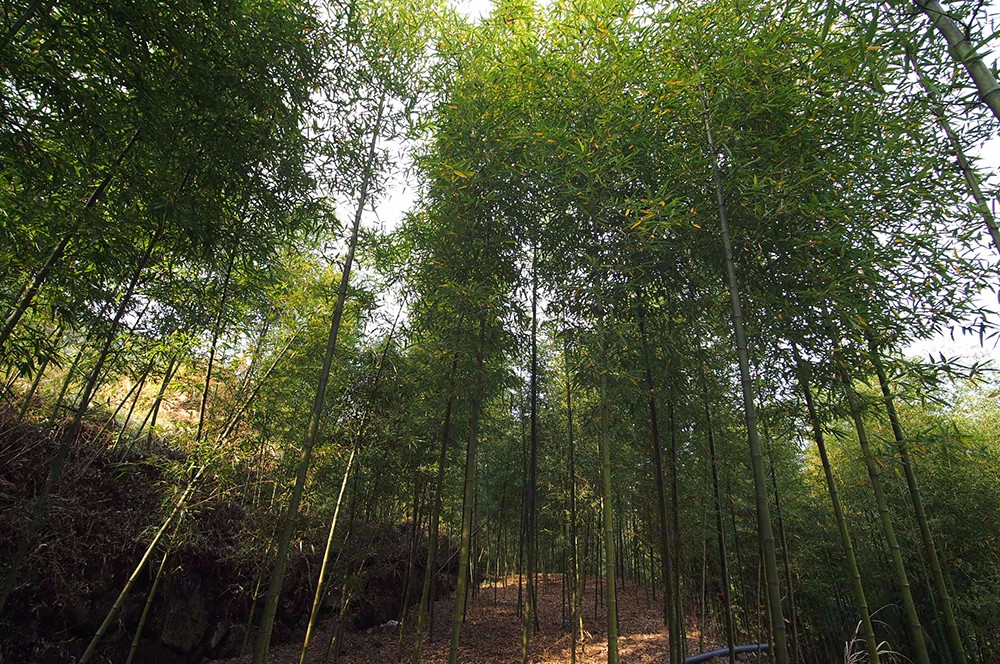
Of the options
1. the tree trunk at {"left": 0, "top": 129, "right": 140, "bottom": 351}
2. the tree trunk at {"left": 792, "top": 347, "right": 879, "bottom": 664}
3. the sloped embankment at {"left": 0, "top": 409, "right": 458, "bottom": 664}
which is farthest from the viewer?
the sloped embankment at {"left": 0, "top": 409, "right": 458, "bottom": 664}

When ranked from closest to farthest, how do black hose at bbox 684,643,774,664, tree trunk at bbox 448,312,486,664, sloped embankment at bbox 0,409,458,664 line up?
tree trunk at bbox 448,312,486,664, sloped embankment at bbox 0,409,458,664, black hose at bbox 684,643,774,664

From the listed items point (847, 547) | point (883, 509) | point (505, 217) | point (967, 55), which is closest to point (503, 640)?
point (847, 547)

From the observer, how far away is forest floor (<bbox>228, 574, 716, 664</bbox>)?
21.9 ft

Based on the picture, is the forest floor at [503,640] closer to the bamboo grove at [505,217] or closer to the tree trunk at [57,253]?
the bamboo grove at [505,217]

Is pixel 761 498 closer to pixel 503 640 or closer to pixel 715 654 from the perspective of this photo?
pixel 715 654

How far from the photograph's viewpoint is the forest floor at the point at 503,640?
6684 millimetres

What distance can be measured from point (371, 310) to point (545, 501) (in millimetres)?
7429

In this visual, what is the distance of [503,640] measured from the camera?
25.3 ft

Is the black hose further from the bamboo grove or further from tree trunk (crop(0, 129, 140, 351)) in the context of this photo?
tree trunk (crop(0, 129, 140, 351))

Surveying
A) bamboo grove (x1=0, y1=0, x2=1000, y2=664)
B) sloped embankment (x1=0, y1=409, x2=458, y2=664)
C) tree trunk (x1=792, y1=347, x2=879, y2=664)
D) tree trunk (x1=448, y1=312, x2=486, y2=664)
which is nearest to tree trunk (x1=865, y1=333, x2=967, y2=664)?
bamboo grove (x1=0, y1=0, x2=1000, y2=664)

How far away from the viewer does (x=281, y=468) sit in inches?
217

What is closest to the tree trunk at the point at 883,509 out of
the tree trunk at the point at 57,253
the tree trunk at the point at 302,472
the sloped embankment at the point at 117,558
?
the tree trunk at the point at 302,472

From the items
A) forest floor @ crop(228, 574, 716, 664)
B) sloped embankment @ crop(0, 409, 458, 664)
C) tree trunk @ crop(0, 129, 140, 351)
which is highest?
tree trunk @ crop(0, 129, 140, 351)

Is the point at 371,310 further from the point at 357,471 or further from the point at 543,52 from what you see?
the point at 543,52
